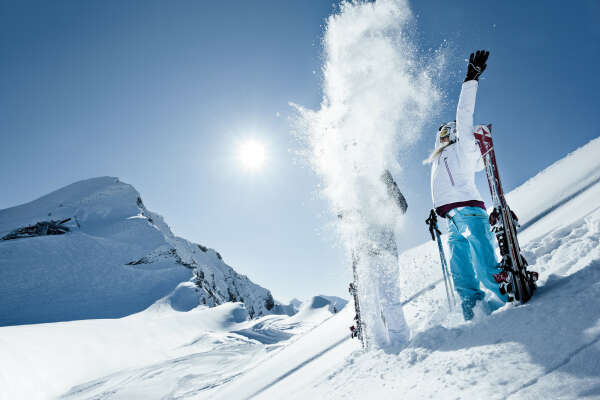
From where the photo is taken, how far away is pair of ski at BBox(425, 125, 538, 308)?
208 centimetres

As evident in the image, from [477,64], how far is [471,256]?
6.15 feet

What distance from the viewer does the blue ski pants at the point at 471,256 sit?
2588mm

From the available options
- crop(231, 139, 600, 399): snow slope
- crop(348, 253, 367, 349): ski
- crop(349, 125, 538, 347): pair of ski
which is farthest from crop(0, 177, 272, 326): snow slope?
crop(349, 125, 538, 347): pair of ski

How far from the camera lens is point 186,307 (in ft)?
85.2

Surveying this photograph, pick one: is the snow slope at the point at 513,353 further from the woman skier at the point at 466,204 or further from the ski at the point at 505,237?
the woman skier at the point at 466,204

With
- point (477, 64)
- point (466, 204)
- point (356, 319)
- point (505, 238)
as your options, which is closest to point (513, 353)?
point (505, 238)

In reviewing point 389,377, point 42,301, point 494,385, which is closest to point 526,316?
point 494,385

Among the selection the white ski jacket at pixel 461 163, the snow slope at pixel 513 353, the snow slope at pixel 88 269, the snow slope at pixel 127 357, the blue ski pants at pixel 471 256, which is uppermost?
the snow slope at pixel 88 269

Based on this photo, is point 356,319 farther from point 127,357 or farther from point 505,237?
point 127,357

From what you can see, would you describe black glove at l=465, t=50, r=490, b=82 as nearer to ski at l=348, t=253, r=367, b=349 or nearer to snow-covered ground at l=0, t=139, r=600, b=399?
snow-covered ground at l=0, t=139, r=600, b=399

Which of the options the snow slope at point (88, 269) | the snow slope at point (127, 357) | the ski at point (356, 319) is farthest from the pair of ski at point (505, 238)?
the snow slope at point (88, 269)

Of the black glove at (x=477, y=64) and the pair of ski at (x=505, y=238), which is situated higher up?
the black glove at (x=477, y=64)

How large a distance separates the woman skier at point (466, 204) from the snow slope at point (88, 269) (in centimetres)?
2724

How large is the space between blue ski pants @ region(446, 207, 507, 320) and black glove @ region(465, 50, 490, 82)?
128 cm
